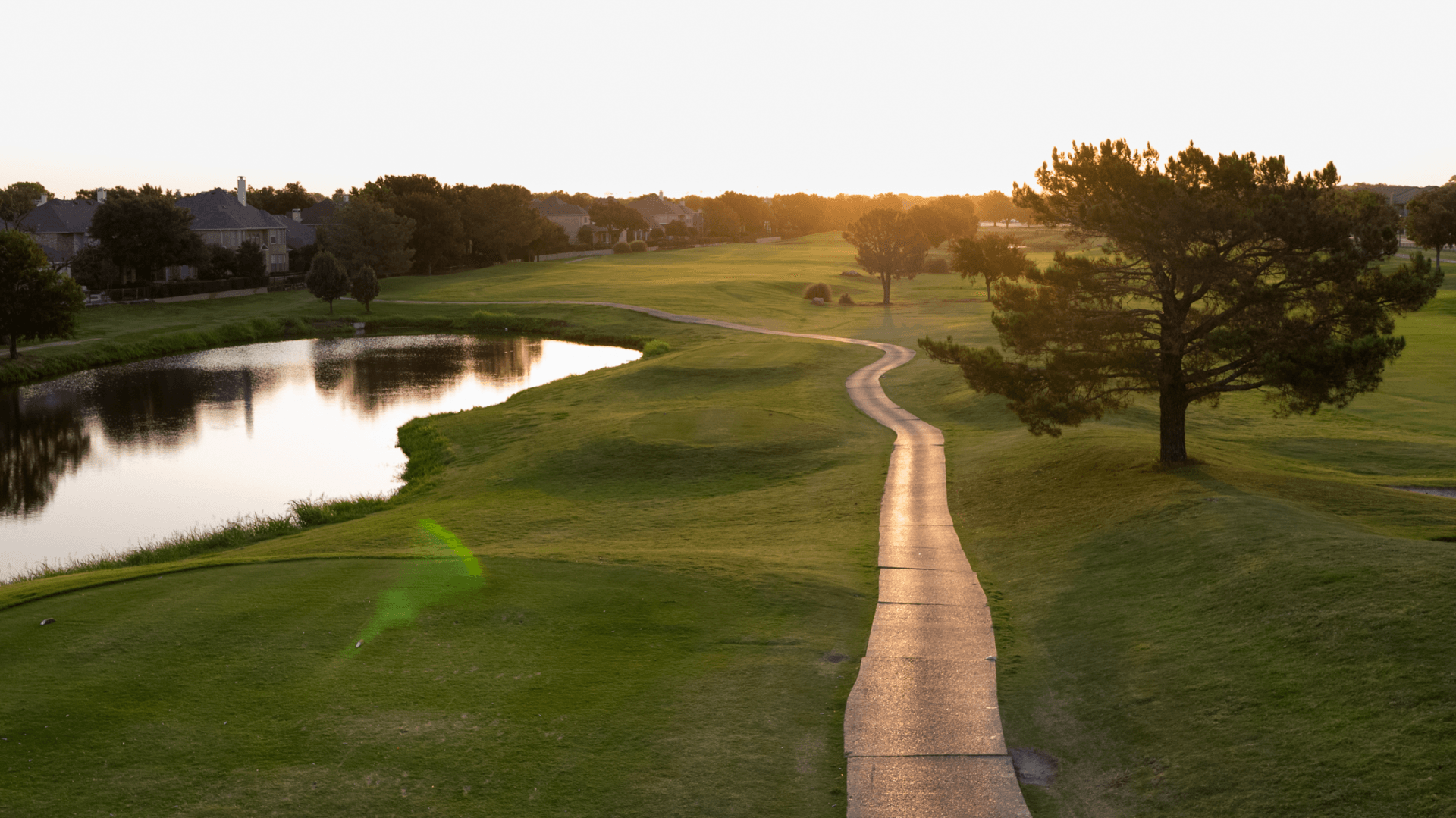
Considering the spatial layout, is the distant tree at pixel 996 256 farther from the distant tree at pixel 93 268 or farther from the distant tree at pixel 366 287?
the distant tree at pixel 93 268

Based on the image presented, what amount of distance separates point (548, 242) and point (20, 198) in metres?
91.7

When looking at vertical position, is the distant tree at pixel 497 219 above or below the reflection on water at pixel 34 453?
above

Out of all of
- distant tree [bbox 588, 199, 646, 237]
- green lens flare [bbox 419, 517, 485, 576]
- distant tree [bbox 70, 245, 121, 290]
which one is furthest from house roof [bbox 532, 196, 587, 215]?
green lens flare [bbox 419, 517, 485, 576]

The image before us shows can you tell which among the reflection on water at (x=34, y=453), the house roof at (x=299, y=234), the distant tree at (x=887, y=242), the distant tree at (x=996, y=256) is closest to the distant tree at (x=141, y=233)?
the house roof at (x=299, y=234)

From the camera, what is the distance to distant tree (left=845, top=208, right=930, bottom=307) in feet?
337

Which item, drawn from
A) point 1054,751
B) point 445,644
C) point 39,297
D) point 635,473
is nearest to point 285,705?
point 445,644

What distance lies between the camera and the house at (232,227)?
113 meters

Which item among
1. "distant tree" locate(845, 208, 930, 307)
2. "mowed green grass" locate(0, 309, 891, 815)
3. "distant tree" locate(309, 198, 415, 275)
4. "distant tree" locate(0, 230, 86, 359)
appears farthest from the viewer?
"distant tree" locate(309, 198, 415, 275)

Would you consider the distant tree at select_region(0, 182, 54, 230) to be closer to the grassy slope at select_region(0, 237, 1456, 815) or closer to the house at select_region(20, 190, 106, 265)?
the house at select_region(20, 190, 106, 265)

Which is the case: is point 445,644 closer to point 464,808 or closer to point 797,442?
point 464,808

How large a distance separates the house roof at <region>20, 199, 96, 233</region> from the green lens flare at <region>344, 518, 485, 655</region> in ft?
344

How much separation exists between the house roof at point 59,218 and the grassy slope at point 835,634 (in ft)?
309

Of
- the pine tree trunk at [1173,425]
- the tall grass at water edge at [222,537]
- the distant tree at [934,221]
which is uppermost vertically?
the distant tree at [934,221]

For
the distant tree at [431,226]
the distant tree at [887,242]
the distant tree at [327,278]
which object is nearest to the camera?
the distant tree at [327,278]
